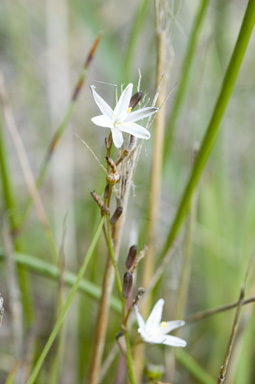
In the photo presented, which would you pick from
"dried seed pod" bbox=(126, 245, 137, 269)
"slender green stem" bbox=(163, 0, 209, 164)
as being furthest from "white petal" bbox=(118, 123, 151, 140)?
"slender green stem" bbox=(163, 0, 209, 164)

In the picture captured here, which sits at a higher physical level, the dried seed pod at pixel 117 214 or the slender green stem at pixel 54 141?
the slender green stem at pixel 54 141

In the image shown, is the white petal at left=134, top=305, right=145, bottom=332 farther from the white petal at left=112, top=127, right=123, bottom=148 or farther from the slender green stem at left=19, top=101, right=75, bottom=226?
the slender green stem at left=19, top=101, right=75, bottom=226

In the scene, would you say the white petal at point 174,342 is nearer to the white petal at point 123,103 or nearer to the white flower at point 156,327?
the white flower at point 156,327

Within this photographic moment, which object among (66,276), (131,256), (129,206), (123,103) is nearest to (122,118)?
(123,103)

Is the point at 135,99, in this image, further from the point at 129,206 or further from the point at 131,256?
the point at 129,206

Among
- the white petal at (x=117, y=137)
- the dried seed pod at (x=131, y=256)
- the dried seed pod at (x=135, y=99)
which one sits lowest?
the dried seed pod at (x=131, y=256)

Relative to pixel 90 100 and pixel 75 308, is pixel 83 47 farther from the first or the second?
pixel 75 308

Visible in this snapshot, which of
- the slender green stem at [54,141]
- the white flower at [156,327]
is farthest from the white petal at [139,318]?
the slender green stem at [54,141]

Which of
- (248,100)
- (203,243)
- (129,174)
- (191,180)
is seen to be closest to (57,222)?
(203,243)
